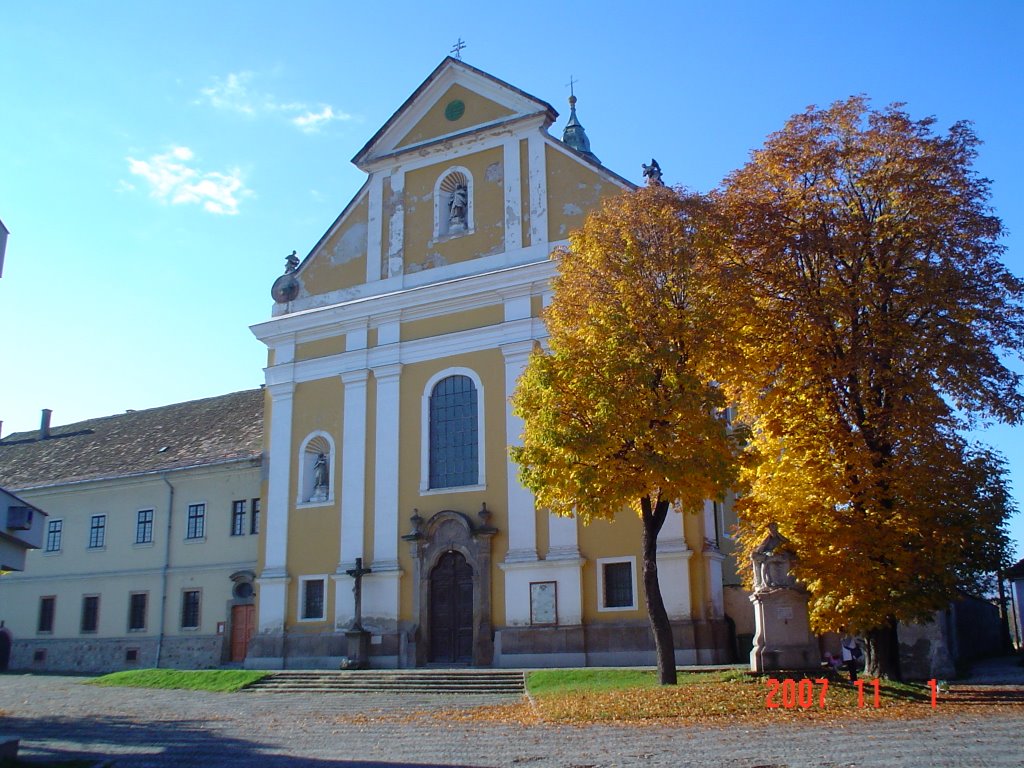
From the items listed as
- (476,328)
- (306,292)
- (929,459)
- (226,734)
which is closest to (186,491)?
(306,292)

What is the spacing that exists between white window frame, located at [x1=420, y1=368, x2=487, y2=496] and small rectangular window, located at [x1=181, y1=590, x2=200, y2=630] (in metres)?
10.0

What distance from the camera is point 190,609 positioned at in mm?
31375

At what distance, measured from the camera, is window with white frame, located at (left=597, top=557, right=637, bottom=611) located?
2331 centimetres

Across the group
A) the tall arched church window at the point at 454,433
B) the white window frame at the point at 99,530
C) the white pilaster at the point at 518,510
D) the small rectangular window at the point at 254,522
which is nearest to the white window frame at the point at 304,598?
the tall arched church window at the point at 454,433

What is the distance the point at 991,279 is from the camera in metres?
16.8

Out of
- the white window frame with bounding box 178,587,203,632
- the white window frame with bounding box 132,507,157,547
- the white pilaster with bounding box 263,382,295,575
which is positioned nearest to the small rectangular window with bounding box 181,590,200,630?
the white window frame with bounding box 178,587,203,632

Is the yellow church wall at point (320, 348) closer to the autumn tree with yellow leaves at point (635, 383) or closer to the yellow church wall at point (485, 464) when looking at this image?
the yellow church wall at point (485, 464)

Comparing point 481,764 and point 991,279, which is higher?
point 991,279

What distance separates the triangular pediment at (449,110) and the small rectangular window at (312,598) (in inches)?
480

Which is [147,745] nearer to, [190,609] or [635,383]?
[635,383]

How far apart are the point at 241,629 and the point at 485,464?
1040 centimetres

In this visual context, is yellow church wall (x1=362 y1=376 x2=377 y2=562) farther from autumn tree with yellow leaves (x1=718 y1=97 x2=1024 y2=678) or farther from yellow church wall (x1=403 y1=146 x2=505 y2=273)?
autumn tree with yellow leaves (x1=718 y1=97 x2=1024 y2=678)

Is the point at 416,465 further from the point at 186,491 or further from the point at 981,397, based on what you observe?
the point at 981,397

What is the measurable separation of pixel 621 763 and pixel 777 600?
28.4 feet
